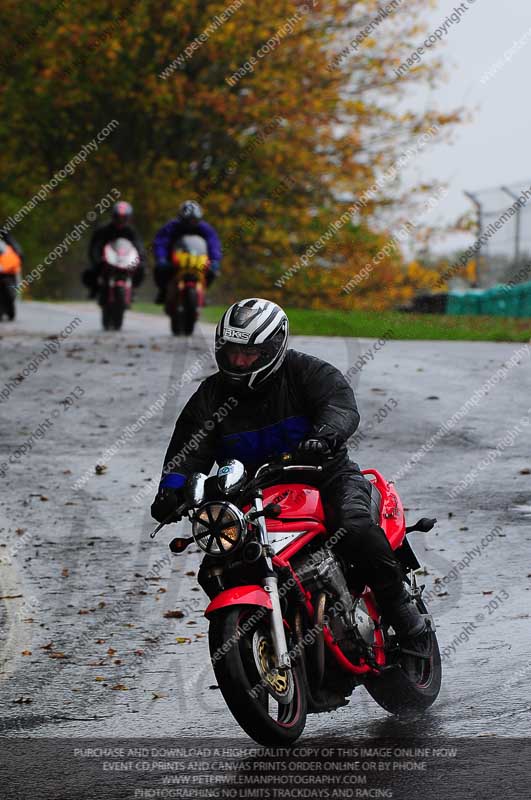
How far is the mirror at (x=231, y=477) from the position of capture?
5902 millimetres

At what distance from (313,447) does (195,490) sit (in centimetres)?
48

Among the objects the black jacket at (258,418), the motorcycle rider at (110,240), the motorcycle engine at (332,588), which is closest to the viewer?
the motorcycle engine at (332,588)

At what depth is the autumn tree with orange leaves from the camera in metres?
39.8

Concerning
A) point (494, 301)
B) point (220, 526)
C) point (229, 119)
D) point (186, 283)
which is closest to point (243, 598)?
point (220, 526)

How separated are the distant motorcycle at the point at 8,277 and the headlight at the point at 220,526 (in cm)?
1971

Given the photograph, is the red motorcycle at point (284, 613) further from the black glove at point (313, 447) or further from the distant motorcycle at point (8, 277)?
the distant motorcycle at point (8, 277)

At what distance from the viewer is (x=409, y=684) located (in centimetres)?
651

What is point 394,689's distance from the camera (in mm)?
6496

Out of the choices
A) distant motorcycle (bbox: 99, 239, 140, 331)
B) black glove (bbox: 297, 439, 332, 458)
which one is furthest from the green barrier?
black glove (bbox: 297, 439, 332, 458)

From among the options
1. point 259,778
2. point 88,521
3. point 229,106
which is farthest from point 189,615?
point 229,106

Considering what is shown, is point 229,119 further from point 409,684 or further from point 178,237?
Result: point 409,684

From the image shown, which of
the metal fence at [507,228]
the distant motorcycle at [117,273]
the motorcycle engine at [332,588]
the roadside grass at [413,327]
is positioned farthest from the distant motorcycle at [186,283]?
the motorcycle engine at [332,588]

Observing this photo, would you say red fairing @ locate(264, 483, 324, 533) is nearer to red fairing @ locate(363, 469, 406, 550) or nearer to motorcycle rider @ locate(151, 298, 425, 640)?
motorcycle rider @ locate(151, 298, 425, 640)

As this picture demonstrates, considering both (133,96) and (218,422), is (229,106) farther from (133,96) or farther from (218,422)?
(218,422)
